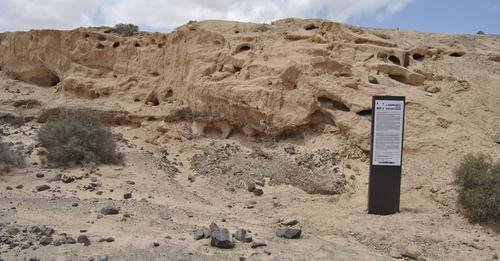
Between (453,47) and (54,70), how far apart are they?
1183 cm

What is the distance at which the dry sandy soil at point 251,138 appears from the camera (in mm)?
6004

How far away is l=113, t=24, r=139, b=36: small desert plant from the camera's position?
51.4 ft

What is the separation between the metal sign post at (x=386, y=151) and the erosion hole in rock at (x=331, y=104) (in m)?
2.86

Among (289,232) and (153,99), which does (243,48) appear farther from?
(289,232)

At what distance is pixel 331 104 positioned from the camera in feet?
33.9

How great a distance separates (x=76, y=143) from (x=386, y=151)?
576 cm

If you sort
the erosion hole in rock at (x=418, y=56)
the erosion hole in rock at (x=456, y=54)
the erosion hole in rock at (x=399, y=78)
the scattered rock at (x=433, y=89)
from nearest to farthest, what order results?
the scattered rock at (x=433, y=89) < the erosion hole in rock at (x=399, y=78) < the erosion hole in rock at (x=418, y=56) < the erosion hole in rock at (x=456, y=54)

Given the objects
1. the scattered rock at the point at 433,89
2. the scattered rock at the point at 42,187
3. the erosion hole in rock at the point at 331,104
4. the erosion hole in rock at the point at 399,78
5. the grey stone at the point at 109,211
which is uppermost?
the erosion hole in rock at the point at 399,78

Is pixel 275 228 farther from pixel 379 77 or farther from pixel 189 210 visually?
pixel 379 77

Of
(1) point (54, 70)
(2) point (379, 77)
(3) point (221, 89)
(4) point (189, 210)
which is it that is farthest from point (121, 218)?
(1) point (54, 70)

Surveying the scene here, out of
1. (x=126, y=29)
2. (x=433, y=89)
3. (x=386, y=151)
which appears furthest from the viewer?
(x=126, y=29)

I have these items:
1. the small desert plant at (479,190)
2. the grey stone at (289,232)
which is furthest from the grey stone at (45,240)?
the small desert plant at (479,190)

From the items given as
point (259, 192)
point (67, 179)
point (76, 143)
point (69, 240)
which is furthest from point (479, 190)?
point (76, 143)

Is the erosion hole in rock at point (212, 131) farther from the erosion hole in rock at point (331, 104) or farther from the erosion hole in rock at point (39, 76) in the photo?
the erosion hole in rock at point (39, 76)
